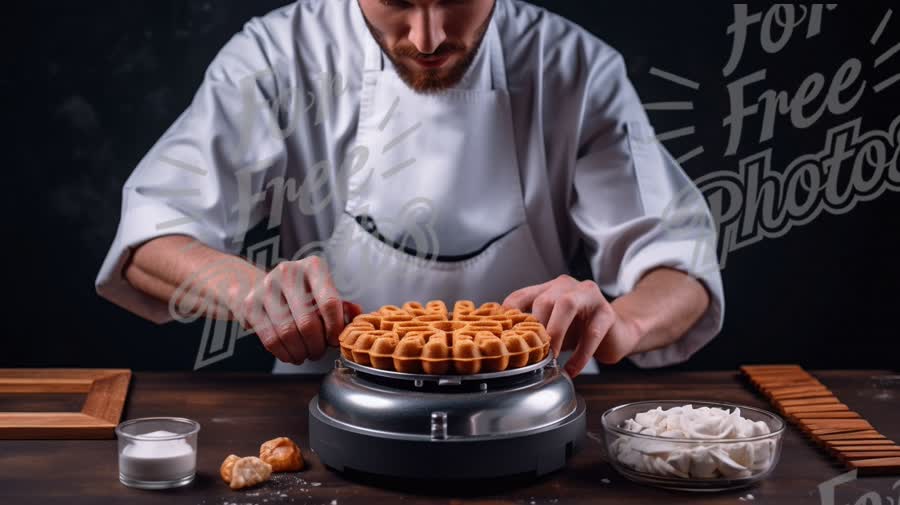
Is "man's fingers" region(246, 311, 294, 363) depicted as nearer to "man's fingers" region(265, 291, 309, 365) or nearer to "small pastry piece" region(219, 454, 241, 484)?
"man's fingers" region(265, 291, 309, 365)

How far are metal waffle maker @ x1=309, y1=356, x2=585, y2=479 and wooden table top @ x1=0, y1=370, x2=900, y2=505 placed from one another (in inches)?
1.7

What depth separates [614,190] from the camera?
2.71 meters

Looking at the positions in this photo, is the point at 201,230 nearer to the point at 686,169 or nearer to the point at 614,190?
the point at 614,190

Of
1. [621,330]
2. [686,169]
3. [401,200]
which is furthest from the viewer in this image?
[686,169]

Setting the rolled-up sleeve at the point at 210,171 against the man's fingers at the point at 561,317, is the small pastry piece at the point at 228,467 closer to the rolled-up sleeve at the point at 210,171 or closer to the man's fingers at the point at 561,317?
the man's fingers at the point at 561,317

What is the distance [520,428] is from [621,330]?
0.68m

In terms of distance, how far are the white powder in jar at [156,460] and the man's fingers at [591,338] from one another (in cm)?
77

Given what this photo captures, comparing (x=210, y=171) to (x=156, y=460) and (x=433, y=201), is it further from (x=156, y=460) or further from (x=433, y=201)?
(x=156, y=460)

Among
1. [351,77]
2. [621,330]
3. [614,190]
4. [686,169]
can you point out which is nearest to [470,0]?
[351,77]

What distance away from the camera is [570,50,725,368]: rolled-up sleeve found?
8.43ft

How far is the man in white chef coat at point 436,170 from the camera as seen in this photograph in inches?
100

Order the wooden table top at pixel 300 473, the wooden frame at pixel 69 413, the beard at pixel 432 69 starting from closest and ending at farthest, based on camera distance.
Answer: the wooden table top at pixel 300 473 < the wooden frame at pixel 69 413 < the beard at pixel 432 69

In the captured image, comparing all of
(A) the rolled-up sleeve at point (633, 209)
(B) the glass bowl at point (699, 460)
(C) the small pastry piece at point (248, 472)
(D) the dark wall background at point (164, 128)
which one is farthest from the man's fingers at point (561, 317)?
(D) the dark wall background at point (164, 128)

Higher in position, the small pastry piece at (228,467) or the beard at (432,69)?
the beard at (432,69)
